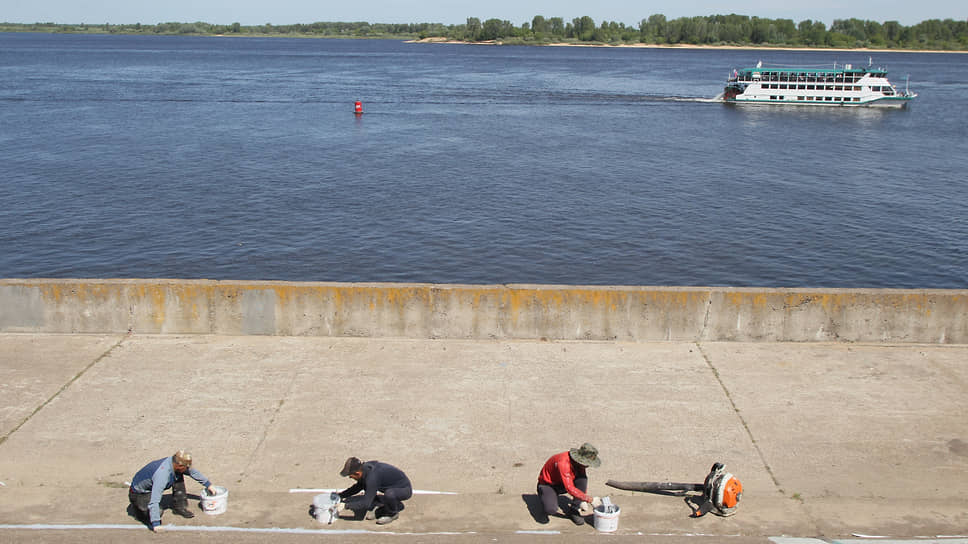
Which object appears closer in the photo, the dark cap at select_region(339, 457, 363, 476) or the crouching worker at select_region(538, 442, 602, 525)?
the dark cap at select_region(339, 457, 363, 476)

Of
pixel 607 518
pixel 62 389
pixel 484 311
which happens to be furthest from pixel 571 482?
pixel 62 389

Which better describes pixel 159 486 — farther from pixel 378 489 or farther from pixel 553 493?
pixel 553 493

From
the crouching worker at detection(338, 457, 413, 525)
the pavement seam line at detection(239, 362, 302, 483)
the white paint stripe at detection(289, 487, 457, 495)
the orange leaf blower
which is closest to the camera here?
the crouching worker at detection(338, 457, 413, 525)

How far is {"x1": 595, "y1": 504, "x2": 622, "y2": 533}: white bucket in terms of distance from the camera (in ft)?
27.5

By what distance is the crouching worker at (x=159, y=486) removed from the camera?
8.24 metres

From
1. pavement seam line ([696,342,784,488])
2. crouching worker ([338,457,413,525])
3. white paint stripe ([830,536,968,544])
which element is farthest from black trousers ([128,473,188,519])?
white paint stripe ([830,536,968,544])

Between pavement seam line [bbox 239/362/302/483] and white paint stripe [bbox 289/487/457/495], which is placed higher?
pavement seam line [bbox 239/362/302/483]

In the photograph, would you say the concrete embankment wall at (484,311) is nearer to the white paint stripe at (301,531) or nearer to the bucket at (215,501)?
the bucket at (215,501)

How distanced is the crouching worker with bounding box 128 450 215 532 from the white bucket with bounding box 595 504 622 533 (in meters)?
3.68

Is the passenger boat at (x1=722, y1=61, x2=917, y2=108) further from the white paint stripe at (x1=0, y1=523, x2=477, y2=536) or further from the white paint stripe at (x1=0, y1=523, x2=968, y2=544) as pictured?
the white paint stripe at (x1=0, y1=523, x2=477, y2=536)

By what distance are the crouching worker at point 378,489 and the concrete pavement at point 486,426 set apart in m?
0.17

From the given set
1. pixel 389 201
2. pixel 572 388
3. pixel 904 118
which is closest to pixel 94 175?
pixel 389 201

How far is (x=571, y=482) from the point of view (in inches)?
335

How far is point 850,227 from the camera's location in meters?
37.8
